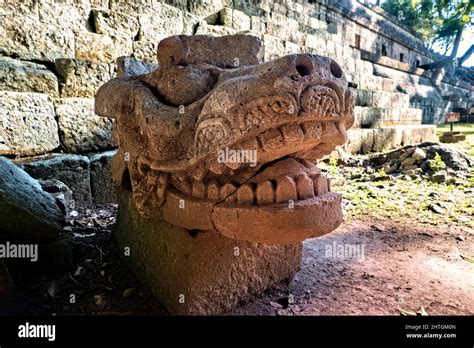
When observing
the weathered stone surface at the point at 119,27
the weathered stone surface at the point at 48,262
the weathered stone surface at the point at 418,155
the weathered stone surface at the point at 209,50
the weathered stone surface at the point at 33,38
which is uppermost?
the weathered stone surface at the point at 119,27

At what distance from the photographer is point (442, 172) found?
5.04 m

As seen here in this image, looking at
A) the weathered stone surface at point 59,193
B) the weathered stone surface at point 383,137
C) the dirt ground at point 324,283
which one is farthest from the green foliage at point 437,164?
the weathered stone surface at point 59,193

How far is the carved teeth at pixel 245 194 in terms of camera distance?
1.51m

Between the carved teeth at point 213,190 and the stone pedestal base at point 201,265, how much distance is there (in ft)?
0.83

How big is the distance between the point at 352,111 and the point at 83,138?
2.92 meters

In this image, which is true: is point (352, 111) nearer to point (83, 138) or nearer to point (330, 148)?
point (330, 148)

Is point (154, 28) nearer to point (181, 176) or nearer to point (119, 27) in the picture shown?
point (119, 27)

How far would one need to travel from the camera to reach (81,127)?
3.57 metres

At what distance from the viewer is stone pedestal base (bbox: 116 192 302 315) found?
1.73 metres

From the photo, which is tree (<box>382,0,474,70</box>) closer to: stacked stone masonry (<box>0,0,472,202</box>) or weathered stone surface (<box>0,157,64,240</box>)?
stacked stone masonry (<box>0,0,472,202</box>)

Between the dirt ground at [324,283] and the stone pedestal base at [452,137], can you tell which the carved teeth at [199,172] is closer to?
the dirt ground at [324,283]

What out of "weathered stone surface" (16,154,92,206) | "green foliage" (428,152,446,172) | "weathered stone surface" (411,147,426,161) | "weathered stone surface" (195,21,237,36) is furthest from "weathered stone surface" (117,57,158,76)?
"weathered stone surface" (411,147,426,161)

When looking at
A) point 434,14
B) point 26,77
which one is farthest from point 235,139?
point 434,14

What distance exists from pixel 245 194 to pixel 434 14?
28926 millimetres
